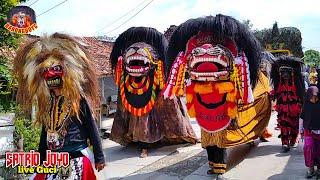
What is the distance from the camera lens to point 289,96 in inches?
289

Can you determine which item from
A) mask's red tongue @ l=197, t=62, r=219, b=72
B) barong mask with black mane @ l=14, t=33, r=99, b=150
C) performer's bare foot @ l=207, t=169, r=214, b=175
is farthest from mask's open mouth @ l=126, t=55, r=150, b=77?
barong mask with black mane @ l=14, t=33, r=99, b=150

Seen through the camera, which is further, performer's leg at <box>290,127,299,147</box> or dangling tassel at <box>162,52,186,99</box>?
performer's leg at <box>290,127,299,147</box>

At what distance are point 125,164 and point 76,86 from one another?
3501mm

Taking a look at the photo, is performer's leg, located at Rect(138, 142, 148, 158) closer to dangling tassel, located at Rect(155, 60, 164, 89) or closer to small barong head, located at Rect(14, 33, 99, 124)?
dangling tassel, located at Rect(155, 60, 164, 89)

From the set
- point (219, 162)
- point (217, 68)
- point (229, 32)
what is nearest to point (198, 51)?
point (217, 68)

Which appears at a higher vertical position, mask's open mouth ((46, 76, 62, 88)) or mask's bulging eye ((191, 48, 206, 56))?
mask's bulging eye ((191, 48, 206, 56))

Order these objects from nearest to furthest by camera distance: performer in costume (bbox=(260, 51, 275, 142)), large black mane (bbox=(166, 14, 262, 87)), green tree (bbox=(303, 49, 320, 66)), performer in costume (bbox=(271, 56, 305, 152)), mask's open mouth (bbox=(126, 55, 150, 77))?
1. large black mane (bbox=(166, 14, 262, 87))
2. performer in costume (bbox=(271, 56, 305, 152))
3. mask's open mouth (bbox=(126, 55, 150, 77))
4. performer in costume (bbox=(260, 51, 275, 142))
5. green tree (bbox=(303, 49, 320, 66))

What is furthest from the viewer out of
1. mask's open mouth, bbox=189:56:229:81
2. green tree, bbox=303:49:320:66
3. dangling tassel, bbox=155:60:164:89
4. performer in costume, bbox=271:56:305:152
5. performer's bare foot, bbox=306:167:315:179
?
green tree, bbox=303:49:320:66

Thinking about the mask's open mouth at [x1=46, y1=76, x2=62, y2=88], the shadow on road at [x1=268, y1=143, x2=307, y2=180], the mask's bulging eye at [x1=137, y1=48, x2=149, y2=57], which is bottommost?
the shadow on road at [x1=268, y1=143, x2=307, y2=180]

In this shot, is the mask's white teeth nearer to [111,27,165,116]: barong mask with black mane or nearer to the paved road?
the paved road

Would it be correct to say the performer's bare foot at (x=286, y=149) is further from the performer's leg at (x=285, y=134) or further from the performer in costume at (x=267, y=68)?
the performer in costume at (x=267, y=68)

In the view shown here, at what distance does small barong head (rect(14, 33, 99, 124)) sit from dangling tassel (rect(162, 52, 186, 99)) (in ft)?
6.09

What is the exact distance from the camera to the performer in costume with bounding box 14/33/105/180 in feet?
12.9

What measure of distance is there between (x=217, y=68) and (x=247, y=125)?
1.56m
